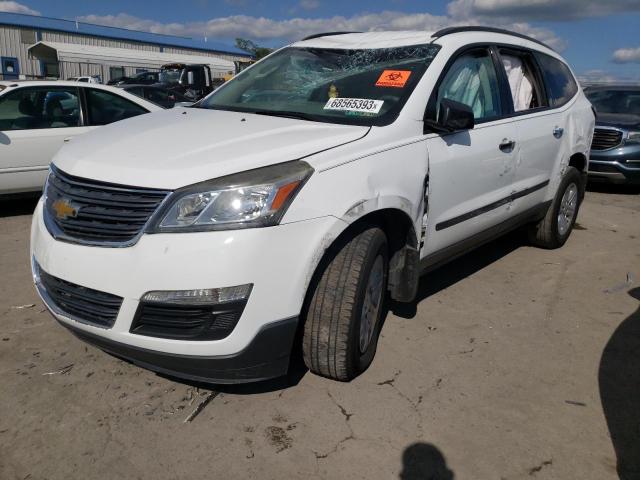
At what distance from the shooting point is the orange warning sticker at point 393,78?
10.1 ft

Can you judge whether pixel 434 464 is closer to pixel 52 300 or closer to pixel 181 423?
pixel 181 423

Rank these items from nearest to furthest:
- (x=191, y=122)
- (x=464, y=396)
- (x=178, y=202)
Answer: (x=178, y=202) → (x=464, y=396) → (x=191, y=122)

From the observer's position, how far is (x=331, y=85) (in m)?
3.29

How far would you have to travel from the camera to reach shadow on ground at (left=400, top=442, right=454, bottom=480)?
7.24 feet

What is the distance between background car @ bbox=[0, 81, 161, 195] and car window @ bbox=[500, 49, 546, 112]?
14.2ft

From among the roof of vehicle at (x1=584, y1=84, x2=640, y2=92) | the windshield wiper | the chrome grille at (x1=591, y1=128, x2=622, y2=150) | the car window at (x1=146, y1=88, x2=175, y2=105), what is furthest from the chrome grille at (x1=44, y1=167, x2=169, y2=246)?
the car window at (x1=146, y1=88, x2=175, y2=105)

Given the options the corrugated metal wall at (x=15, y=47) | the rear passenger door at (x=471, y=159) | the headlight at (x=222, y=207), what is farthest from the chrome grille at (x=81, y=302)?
the corrugated metal wall at (x=15, y=47)

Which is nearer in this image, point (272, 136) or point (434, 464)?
point (434, 464)

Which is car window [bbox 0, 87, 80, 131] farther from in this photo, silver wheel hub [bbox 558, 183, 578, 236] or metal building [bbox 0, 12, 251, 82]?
metal building [bbox 0, 12, 251, 82]

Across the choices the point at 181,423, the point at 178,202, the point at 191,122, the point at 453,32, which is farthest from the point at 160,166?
the point at 453,32

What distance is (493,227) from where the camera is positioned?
394cm

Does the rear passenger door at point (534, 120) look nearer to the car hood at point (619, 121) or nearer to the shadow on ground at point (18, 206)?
the car hood at point (619, 121)

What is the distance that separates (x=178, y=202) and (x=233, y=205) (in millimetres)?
216

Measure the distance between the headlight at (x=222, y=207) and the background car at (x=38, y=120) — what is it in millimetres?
4213
